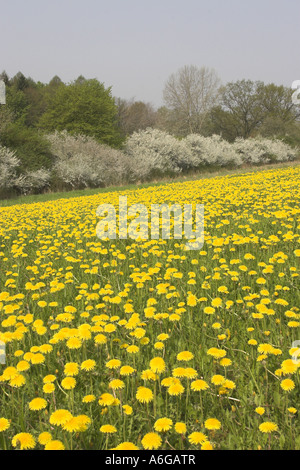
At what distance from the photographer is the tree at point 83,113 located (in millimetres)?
34969

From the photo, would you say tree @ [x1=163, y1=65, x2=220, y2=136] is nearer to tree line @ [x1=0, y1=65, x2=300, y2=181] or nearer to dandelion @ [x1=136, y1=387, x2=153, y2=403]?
tree line @ [x1=0, y1=65, x2=300, y2=181]

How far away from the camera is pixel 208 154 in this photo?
32250 millimetres

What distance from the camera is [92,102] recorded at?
3559 cm

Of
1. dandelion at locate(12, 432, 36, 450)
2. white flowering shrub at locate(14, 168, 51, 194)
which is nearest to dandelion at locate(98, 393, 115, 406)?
dandelion at locate(12, 432, 36, 450)

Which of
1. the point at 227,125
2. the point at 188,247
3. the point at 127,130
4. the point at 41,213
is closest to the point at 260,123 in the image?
the point at 227,125

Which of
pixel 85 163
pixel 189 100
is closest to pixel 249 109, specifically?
pixel 189 100

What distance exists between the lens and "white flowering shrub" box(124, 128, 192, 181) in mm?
27125

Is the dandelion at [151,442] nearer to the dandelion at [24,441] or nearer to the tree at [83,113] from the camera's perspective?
the dandelion at [24,441]

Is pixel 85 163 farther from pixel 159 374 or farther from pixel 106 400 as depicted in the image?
pixel 106 400

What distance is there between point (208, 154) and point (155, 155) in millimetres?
6289

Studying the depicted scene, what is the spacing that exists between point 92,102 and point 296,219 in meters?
34.2

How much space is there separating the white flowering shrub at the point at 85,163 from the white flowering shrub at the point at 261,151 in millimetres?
14592

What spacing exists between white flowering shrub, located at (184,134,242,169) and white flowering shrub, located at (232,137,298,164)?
2241mm
